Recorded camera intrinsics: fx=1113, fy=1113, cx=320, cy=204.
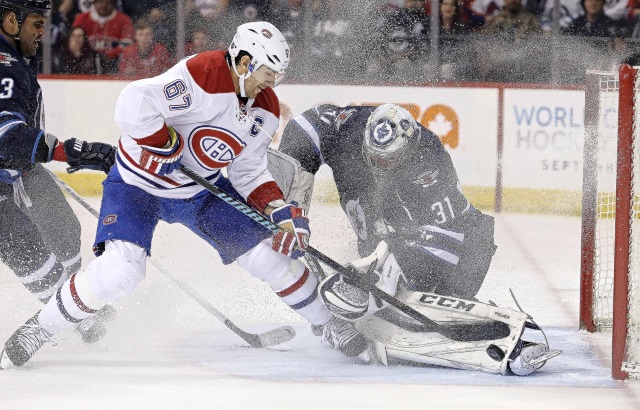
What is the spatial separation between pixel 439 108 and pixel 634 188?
371 cm

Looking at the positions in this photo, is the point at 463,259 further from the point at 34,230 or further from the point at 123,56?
the point at 123,56

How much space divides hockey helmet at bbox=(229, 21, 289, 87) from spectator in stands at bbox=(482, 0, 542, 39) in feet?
12.8

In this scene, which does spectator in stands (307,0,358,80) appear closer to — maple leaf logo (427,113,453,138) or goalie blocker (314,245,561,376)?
maple leaf logo (427,113,453,138)

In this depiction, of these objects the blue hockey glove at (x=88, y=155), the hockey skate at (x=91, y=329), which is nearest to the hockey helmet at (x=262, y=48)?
the blue hockey glove at (x=88, y=155)

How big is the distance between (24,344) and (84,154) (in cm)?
60

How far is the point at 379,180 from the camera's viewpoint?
3.63 m

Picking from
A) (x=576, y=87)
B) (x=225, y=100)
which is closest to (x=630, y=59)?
(x=576, y=87)

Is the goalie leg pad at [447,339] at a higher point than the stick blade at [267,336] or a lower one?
higher

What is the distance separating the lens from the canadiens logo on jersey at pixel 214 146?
3.32 m

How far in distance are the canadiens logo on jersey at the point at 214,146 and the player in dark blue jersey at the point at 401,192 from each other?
42cm

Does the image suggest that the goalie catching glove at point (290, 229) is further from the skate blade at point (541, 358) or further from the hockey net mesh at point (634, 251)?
the hockey net mesh at point (634, 251)

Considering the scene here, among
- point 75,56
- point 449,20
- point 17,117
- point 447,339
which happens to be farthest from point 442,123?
point 17,117

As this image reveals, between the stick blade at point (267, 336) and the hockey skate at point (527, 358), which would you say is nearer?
the hockey skate at point (527, 358)

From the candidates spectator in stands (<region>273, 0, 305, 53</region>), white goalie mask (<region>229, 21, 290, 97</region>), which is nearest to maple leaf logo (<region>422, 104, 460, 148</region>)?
spectator in stands (<region>273, 0, 305, 53</region>)
